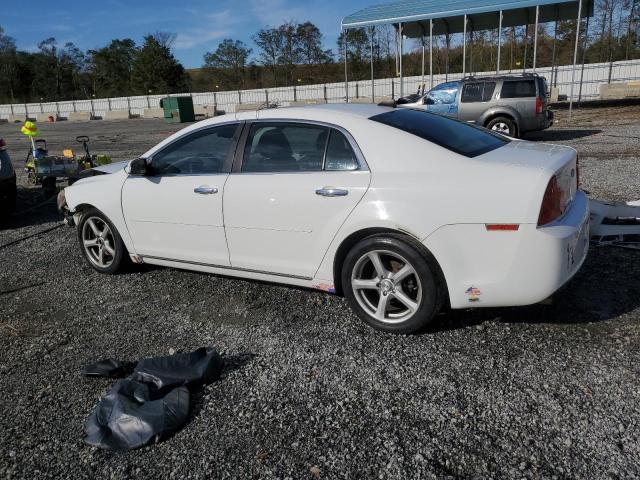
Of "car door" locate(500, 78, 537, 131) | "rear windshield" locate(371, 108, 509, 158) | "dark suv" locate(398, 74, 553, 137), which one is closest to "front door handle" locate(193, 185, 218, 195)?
"rear windshield" locate(371, 108, 509, 158)

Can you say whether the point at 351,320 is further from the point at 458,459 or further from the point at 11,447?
the point at 11,447

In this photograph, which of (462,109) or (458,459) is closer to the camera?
(458,459)

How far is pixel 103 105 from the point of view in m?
48.3

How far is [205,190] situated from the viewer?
13.5 feet

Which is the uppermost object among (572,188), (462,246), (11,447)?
(572,188)

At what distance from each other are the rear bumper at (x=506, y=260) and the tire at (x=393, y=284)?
116 mm

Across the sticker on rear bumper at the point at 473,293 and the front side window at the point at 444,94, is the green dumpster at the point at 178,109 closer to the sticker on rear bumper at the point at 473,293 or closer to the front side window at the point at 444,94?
the front side window at the point at 444,94

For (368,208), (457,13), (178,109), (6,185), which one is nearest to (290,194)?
(368,208)

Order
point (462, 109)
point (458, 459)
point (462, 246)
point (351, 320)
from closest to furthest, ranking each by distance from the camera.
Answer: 1. point (458, 459)
2. point (462, 246)
3. point (351, 320)
4. point (462, 109)

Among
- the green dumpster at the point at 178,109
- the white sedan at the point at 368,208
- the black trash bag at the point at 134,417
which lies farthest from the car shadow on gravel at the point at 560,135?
the green dumpster at the point at 178,109

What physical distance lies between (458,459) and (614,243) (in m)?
3.46

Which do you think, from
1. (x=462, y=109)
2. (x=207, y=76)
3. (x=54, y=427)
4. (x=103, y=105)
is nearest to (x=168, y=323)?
(x=54, y=427)

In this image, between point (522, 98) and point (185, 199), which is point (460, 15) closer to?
point (522, 98)

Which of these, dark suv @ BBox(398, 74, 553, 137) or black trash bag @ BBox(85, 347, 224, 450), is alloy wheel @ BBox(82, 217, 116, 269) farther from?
dark suv @ BBox(398, 74, 553, 137)
